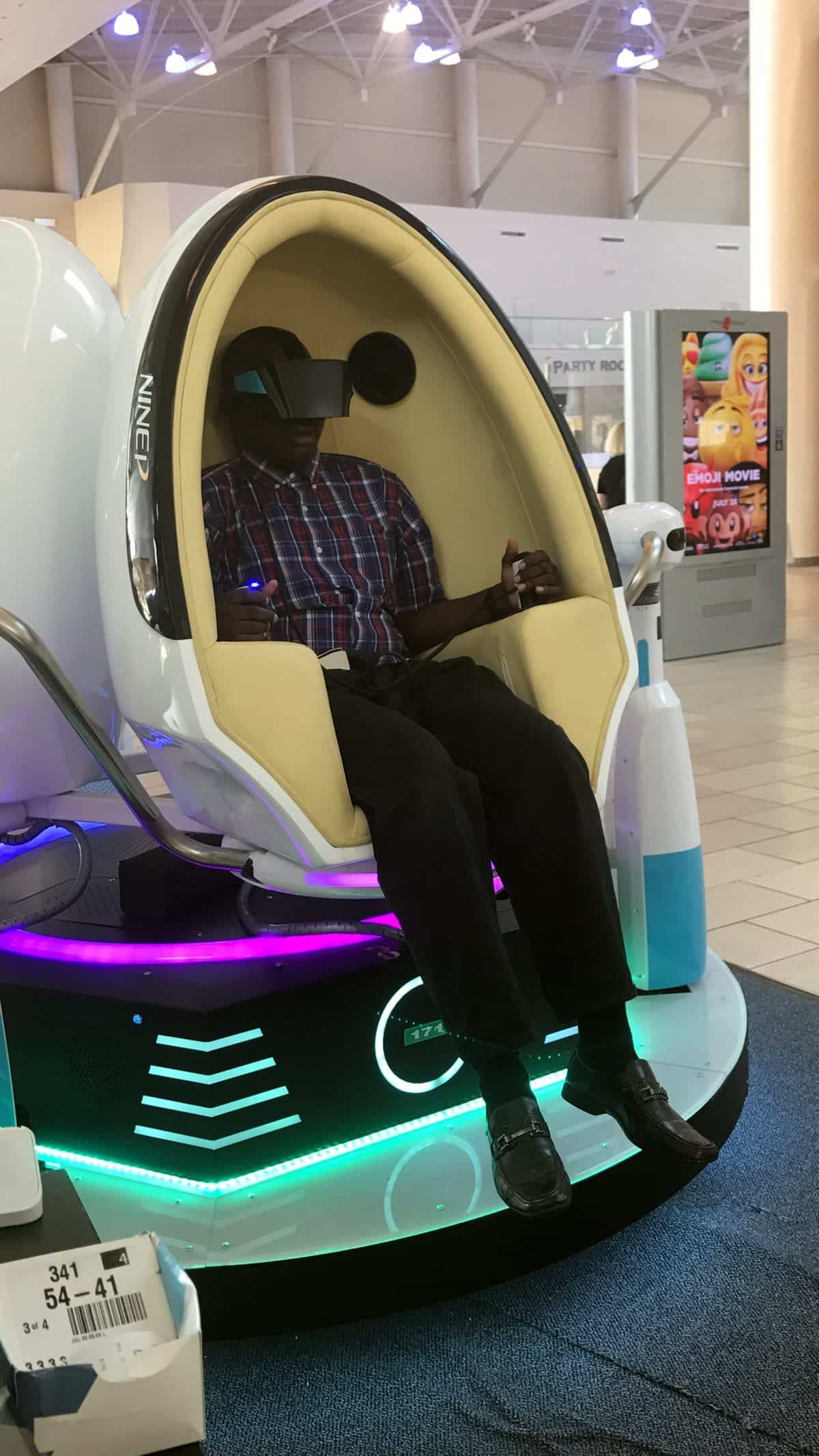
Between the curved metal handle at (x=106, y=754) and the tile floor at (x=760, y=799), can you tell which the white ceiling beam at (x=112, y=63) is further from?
the curved metal handle at (x=106, y=754)

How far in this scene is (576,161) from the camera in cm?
1598

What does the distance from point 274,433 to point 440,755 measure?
675 millimetres

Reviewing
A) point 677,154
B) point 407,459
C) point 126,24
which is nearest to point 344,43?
point 126,24

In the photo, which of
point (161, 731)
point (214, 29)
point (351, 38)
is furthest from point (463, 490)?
point (351, 38)

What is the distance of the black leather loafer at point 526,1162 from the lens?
1578mm

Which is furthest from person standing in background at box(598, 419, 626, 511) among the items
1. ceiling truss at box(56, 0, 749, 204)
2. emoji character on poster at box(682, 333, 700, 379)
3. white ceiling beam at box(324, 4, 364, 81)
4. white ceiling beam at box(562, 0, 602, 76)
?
white ceiling beam at box(562, 0, 602, 76)

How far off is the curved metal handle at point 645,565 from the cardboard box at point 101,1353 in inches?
62.8

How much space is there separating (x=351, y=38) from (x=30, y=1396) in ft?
49.3

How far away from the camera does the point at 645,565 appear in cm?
230

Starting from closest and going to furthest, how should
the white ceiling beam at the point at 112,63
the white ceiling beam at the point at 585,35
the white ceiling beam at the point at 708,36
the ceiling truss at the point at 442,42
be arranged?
the white ceiling beam at the point at 112,63
the ceiling truss at the point at 442,42
the white ceiling beam at the point at 585,35
the white ceiling beam at the point at 708,36

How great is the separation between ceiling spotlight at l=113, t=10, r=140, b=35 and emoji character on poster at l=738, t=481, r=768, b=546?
7875 millimetres

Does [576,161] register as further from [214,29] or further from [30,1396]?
[30,1396]

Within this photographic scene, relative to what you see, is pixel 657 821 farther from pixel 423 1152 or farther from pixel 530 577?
pixel 423 1152

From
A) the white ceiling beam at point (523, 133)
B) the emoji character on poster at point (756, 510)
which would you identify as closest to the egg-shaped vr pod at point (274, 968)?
the emoji character on poster at point (756, 510)
